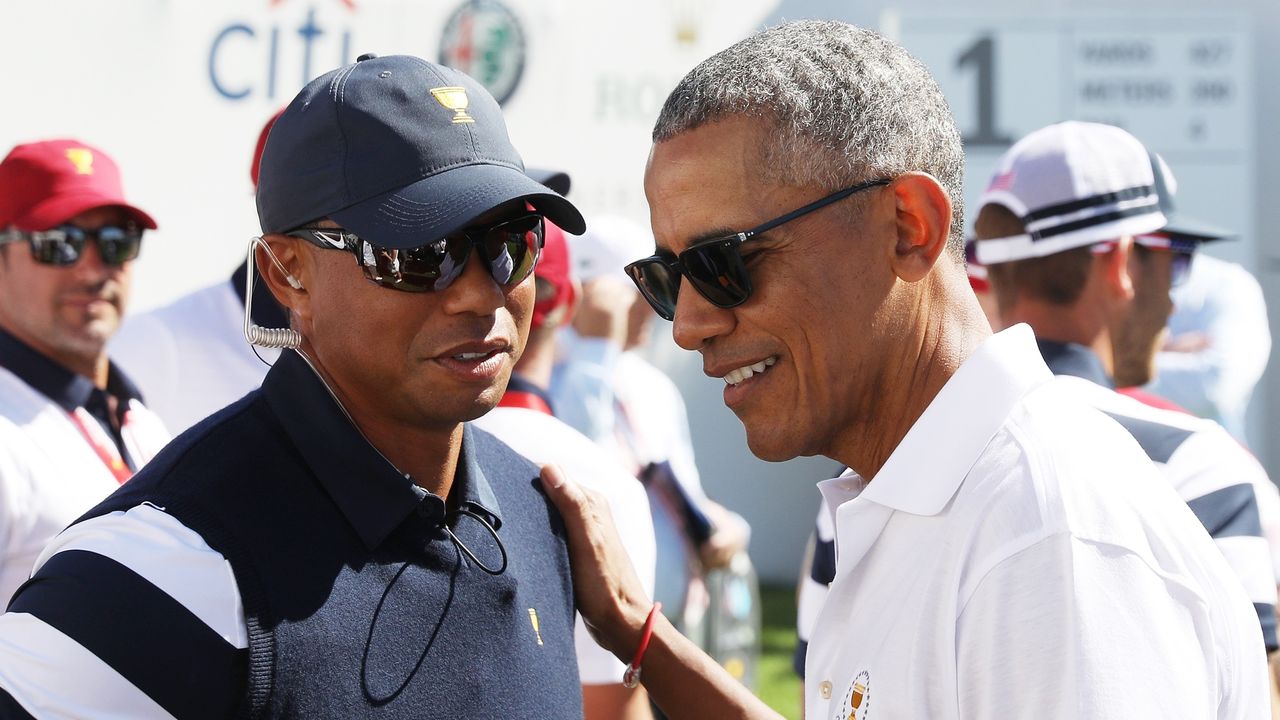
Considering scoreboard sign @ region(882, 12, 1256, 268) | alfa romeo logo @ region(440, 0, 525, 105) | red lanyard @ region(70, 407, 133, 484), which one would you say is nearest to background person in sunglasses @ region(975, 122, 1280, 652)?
red lanyard @ region(70, 407, 133, 484)

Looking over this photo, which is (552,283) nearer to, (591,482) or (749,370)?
(591,482)

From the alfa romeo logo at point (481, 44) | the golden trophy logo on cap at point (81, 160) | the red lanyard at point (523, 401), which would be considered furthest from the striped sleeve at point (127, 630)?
the alfa romeo logo at point (481, 44)

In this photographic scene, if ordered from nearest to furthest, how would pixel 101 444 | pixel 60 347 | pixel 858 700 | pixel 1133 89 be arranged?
pixel 858 700, pixel 101 444, pixel 60 347, pixel 1133 89

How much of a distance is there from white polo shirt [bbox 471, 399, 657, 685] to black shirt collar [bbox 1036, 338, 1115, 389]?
3.42ft

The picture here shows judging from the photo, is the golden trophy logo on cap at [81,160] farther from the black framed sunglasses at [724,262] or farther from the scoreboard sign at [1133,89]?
the scoreboard sign at [1133,89]

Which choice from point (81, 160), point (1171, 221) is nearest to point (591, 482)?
point (1171, 221)

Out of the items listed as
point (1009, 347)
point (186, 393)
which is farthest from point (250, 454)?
point (186, 393)

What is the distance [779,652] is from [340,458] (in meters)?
7.24

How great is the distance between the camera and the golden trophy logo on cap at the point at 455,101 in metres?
1.91

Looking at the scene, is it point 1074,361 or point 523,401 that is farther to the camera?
point 523,401

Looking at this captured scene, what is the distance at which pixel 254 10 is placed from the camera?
789cm

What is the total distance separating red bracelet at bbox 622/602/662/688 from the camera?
220cm

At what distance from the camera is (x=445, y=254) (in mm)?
1938

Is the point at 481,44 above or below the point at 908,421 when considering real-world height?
below
